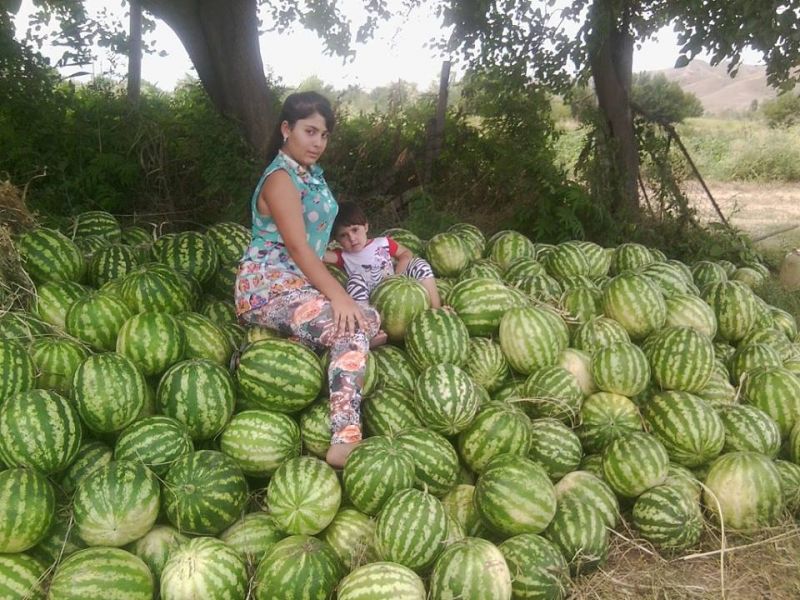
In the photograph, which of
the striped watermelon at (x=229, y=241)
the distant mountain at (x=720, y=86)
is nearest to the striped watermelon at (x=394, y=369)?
the striped watermelon at (x=229, y=241)

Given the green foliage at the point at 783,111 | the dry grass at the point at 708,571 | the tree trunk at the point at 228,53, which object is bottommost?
the dry grass at the point at 708,571

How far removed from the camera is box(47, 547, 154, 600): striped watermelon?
224 cm

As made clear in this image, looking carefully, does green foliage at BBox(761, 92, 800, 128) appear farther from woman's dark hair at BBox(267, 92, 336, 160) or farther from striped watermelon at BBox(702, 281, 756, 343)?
woman's dark hair at BBox(267, 92, 336, 160)

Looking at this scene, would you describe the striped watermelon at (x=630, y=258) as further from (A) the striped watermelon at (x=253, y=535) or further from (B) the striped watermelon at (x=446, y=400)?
(A) the striped watermelon at (x=253, y=535)

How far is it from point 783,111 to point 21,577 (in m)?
24.9

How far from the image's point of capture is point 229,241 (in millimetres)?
4309

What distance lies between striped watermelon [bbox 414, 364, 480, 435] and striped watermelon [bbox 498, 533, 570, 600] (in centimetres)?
57

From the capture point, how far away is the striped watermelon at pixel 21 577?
2283mm

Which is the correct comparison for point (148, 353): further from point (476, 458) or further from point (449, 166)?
point (449, 166)

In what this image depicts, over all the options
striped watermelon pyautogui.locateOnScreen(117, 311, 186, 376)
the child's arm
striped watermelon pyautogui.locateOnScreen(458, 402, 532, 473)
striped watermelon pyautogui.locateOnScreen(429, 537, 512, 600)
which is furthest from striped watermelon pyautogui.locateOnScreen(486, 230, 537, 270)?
striped watermelon pyautogui.locateOnScreen(429, 537, 512, 600)

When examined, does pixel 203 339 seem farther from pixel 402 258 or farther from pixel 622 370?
pixel 622 370

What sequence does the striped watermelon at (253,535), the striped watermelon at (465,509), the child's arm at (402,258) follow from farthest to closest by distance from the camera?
the child's arm at (402,258) < the striped watermelon at (465,509) < the striped watermelon at (253,535)

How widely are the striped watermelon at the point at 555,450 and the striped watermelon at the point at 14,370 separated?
2.10 meters

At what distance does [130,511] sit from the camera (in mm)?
2447
